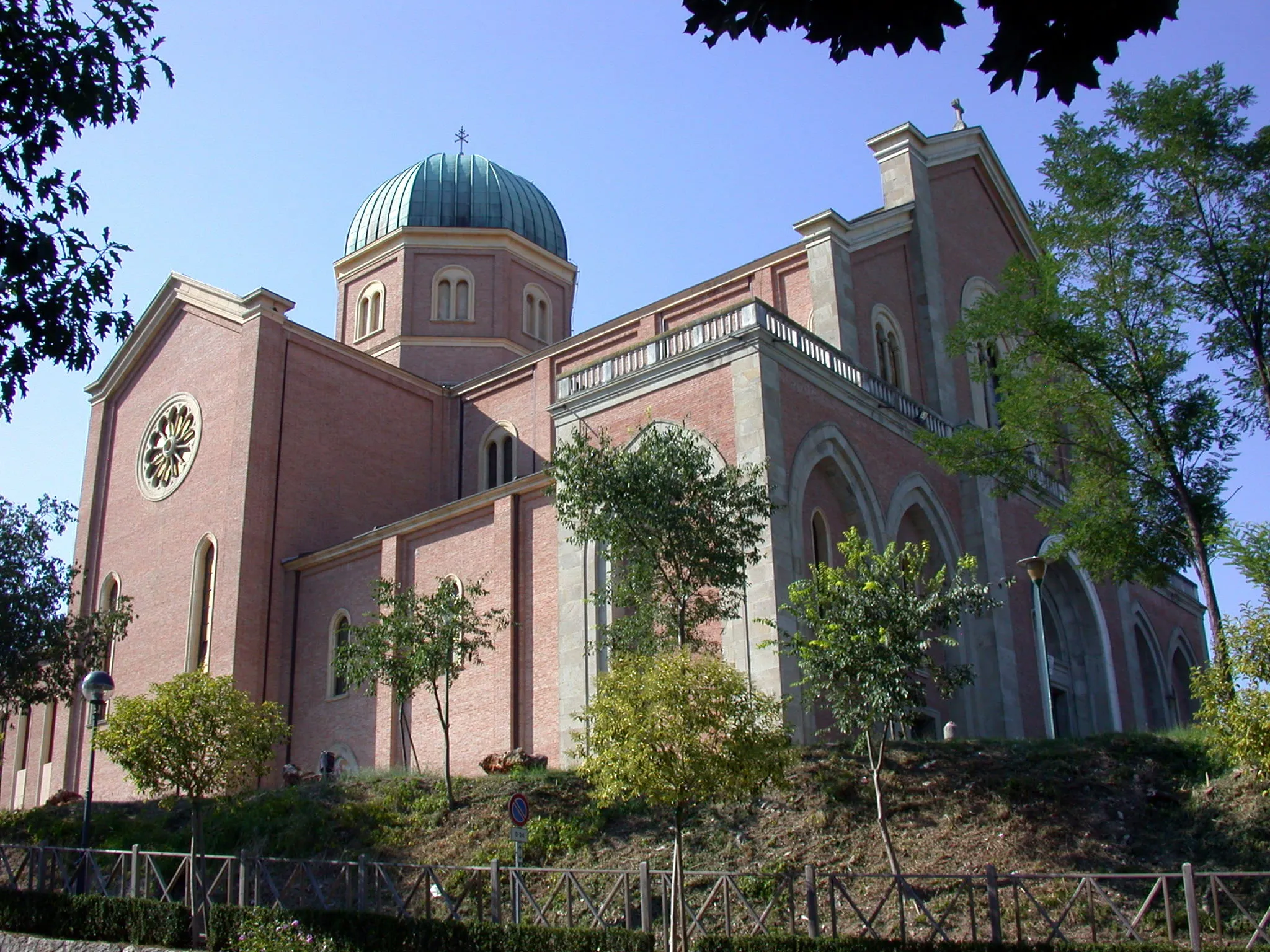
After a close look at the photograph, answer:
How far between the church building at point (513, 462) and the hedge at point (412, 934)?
7496 mm

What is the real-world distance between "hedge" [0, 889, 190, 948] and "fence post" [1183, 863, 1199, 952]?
11.2 meters

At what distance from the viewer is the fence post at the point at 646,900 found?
1344cm

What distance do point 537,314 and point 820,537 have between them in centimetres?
1939

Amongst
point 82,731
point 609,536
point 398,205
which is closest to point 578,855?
point 609,536

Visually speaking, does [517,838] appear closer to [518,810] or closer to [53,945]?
[518,810]

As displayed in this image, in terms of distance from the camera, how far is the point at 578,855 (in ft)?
56.7

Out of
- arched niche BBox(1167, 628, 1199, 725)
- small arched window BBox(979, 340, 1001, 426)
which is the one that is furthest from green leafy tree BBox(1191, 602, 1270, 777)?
arched niche BBox(1167, 628, 1199, 725)

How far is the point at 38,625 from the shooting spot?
26812 millimetres

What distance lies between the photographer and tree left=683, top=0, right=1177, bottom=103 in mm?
5141

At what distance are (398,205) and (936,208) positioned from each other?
1745 cm

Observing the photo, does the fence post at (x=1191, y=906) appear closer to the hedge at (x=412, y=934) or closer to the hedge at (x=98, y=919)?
the hedge at (x=412, y=934)

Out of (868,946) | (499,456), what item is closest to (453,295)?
(499,456)

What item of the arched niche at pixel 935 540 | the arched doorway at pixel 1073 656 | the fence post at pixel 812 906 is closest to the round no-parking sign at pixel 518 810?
the fence post at pixel 812 906

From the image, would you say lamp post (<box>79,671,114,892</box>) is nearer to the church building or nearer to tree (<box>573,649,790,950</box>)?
the church building
